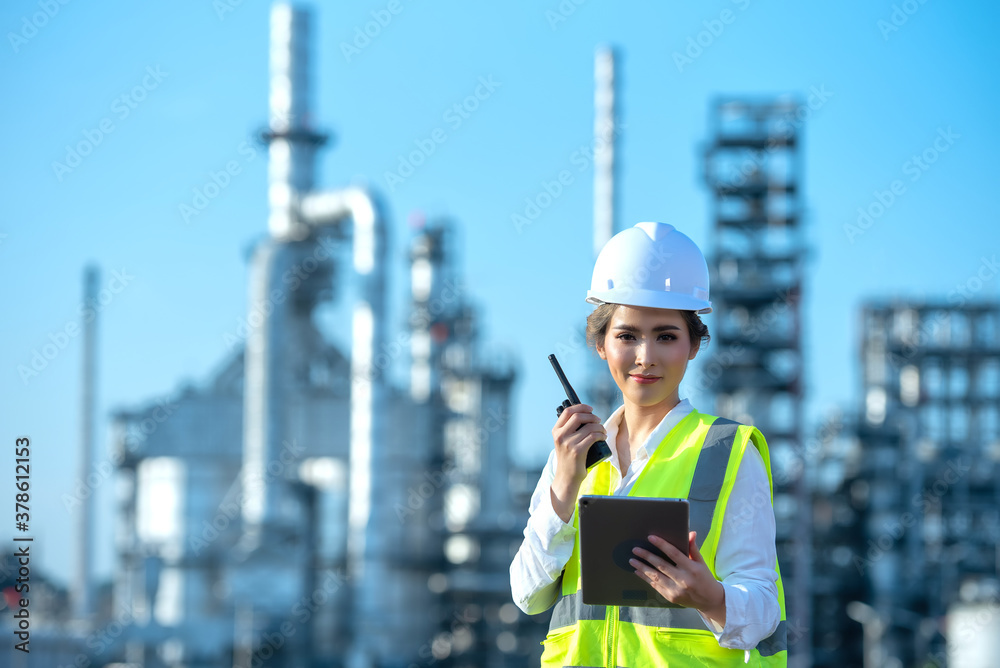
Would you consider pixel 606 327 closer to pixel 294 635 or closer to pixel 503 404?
pixel 294 635

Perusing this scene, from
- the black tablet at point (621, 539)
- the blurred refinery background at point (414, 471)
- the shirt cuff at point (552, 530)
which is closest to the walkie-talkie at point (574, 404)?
the shirt cuff at point (552, 530)

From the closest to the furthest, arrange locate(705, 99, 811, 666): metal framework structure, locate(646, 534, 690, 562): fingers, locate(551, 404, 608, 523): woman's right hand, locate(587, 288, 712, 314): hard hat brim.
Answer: locate(646, 534, 690, 562): fingers → locate(551, 404, 608, 523): woman's right hand → locate(587, 288, 712, 314): hard hat brim → locate(705, 99, 811, 666): metal framework structure

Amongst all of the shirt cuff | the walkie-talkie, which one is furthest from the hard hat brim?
the shirt cuff

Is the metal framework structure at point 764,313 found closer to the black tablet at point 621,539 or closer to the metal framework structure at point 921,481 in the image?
the metal framework structure at point 921,481

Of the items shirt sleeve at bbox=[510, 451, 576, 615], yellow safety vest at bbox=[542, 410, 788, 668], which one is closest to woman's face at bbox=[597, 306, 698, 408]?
yellow safety vest at bbox=[542, 410, 788, 668]

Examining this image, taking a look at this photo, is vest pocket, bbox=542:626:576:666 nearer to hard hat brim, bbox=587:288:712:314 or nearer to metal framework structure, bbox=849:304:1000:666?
hard hat brim, bbox=587:288:712:314

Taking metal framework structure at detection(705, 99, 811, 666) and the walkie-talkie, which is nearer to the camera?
the walkie-talkie

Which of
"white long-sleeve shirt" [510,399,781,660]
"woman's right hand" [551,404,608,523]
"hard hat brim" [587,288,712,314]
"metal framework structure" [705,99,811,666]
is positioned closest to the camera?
"white long-sleeve shirt" [510,399,781,660]

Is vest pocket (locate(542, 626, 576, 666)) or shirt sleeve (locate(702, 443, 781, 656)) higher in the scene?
shirt sleeve (locate(702, 443, 781, 656))

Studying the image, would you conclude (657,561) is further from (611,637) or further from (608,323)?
(608,323)

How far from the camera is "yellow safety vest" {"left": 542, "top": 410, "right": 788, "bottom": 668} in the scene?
2221 mm

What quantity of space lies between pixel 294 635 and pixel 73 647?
A: 5.39 m

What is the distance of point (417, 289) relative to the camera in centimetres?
3347

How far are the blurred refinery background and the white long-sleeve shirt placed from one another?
61.7 feet
